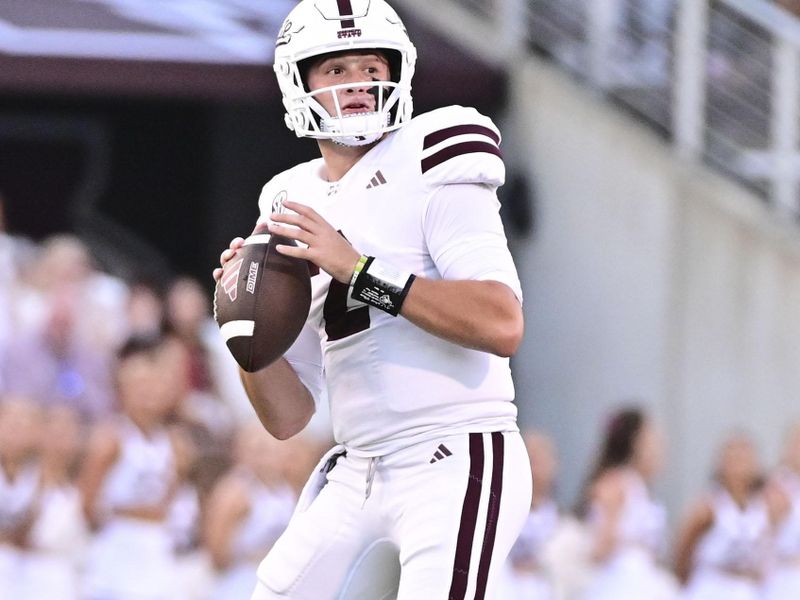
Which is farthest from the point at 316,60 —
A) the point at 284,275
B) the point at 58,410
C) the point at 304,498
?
the point at 58,410

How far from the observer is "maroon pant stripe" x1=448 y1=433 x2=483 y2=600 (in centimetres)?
355

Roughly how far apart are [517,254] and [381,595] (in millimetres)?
6392

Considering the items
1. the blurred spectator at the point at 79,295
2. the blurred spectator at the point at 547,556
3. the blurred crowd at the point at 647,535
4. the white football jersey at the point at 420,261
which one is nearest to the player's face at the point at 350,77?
the white football jersey at the point at 420,261

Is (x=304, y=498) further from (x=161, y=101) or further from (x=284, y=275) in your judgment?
(x=161, y=101)

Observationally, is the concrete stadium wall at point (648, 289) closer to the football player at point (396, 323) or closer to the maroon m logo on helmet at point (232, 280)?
the football player at point (396, 323)

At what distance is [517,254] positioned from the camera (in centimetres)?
1007

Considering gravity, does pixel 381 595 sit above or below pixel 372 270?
below

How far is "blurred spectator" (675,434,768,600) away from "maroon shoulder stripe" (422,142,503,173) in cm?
514

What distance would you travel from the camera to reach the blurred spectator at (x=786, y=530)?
855 cm

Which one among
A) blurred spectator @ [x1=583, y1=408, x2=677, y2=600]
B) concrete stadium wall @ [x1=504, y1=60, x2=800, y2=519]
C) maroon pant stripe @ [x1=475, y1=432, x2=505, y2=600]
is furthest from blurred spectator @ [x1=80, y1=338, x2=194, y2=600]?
maroon pant stripe @ [x1=475, y1=432, x2=505, y2=600]

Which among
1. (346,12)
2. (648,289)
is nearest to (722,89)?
(648,289)

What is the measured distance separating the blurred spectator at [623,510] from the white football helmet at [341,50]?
476 cm

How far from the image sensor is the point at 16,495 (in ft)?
23.5

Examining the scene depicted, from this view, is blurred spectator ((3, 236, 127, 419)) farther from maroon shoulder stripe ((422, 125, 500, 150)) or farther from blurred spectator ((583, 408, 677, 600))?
maroon shoulder stripe ((422, 125, 500, 150))
